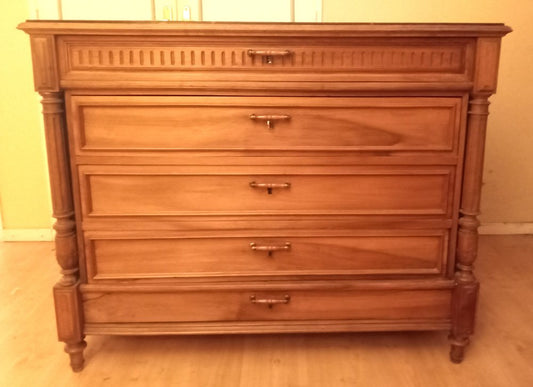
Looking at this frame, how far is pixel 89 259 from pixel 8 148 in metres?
1.31

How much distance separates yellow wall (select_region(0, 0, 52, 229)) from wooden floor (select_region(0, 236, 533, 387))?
746mm

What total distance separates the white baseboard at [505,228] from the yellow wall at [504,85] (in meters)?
0.03

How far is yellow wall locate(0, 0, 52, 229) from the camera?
2.22 m

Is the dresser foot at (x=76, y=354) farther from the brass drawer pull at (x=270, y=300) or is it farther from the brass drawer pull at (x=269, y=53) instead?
the brass drawer pull at (x=269, y=53)

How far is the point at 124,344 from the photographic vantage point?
5.16ft

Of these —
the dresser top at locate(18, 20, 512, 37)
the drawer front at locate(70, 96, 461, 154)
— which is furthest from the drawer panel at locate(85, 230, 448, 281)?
the dresser top at locate(18, 20, 512, 37)

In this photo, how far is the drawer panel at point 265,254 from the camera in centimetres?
136

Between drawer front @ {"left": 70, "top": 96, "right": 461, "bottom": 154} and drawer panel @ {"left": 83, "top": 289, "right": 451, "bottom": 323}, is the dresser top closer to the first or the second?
drawer front @ {"left": 70, "top": 96, "right": 461, "bottom": 154}

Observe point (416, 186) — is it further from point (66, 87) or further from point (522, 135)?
point (522, 135)

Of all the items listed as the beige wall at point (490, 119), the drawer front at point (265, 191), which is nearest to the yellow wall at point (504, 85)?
the beige wall at point (490, 119)

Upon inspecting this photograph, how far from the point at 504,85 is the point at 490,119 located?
17 cm

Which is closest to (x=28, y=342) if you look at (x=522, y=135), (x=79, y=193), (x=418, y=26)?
(x=79, y=193)

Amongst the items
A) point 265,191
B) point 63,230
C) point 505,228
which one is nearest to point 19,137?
point 63,230

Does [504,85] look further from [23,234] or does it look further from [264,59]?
[23,234]
